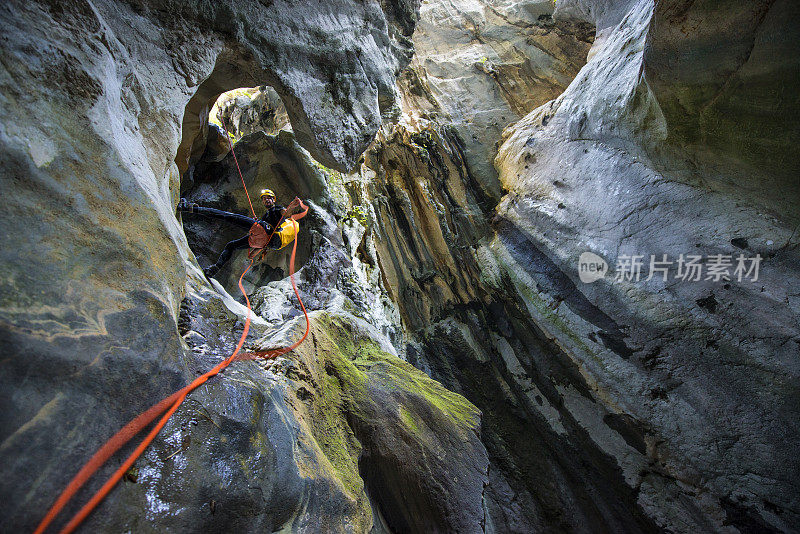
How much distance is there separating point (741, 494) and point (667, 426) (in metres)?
0.85

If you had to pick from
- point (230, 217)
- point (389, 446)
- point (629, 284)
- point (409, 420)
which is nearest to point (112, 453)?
point (389, 446)

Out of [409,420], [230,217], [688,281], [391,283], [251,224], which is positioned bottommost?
[409,420]

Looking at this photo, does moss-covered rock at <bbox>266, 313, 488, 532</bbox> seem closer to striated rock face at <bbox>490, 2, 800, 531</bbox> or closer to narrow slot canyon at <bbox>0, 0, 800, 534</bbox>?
narrow slot canyon at <bbox>0, 0, 800, 534</bbox>

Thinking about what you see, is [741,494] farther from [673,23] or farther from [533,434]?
[673,23]

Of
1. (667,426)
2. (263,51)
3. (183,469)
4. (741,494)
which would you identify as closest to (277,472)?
(183,469)

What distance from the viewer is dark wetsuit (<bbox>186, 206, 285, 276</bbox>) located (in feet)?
16.5

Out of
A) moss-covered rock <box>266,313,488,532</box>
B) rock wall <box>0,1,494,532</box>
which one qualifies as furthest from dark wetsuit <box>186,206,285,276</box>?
moss-covered rock <box>266,313,488,532</box>

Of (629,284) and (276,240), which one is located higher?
(276,240)

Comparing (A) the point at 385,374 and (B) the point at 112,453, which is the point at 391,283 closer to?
(A) the point at 385,374

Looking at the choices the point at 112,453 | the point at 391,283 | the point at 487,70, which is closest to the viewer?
the point at 112,453

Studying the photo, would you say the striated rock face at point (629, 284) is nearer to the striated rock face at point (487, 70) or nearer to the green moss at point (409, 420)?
the striated rock face at point (487, 70)

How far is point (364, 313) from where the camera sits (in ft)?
17.5

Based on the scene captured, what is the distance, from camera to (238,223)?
520cm

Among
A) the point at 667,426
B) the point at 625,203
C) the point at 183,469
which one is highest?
the point at 625,203
